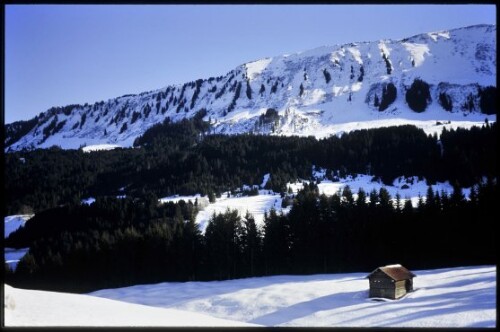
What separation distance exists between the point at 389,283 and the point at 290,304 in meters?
9.22

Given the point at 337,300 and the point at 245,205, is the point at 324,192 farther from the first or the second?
the point at 337,300

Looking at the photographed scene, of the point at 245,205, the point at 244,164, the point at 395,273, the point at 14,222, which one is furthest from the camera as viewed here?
the point at 244,164

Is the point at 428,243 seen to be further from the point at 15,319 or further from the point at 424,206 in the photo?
the point at 15,319

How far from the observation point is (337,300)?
1455 inches

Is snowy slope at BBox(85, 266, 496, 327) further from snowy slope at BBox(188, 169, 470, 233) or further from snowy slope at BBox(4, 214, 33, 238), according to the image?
snowy slope at BBox(4, 214, 33, 238)

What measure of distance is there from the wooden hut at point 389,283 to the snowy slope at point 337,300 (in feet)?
3.22

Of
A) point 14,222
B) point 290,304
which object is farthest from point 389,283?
point 14,222

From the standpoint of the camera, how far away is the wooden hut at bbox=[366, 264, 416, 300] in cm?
3659

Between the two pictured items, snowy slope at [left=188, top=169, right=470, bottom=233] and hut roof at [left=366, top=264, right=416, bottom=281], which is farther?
snowy slope at [left=188, top=169, right=470, bottom=233]

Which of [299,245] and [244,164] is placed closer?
[299,245]

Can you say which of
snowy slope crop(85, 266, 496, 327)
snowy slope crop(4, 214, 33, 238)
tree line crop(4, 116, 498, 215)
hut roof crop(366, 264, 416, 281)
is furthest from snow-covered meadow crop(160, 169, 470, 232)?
hut roof crop(366, 264, 416, 281)

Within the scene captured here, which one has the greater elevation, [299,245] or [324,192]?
[324,192]

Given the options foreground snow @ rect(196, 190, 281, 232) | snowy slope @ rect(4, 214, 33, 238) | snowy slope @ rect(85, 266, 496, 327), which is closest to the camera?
snowy slope @ rect(85, 266, 496, 327)

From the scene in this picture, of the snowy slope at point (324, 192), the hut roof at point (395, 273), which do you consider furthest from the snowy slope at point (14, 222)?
the hut roof at point (395, 273)
